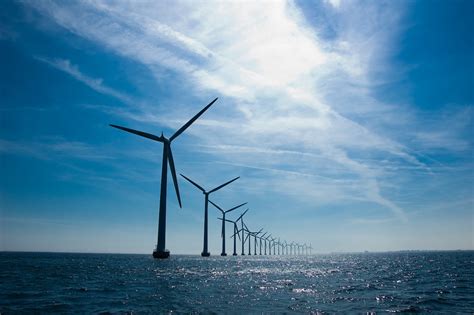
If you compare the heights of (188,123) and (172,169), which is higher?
(188,123)

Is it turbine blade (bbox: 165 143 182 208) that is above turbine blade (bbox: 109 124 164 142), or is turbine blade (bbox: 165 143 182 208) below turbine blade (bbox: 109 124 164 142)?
below

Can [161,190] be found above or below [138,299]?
above

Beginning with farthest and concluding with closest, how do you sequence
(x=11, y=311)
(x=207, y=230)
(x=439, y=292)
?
1. (x=207, y=230)
2. (x=439, y=292)
3. (x=11, y=311)

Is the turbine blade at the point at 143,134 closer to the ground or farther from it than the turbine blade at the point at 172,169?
farther from it

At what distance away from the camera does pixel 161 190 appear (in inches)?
4309

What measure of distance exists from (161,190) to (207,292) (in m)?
70.4

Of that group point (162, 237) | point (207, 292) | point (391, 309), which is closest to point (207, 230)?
point (162, 237)

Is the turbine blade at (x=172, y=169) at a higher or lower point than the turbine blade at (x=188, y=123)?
lower

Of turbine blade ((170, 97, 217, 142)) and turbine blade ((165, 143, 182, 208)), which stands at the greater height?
turbine blade ((170, 97, 217, 142))

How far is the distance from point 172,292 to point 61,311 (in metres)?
14.4

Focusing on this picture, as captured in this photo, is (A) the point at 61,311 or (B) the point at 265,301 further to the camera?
(B) the point at 265,301

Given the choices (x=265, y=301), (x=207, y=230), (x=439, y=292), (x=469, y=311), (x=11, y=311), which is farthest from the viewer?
(x=207, y=230)

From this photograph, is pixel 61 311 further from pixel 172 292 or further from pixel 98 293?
pixel 172 292

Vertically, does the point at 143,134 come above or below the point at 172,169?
above
